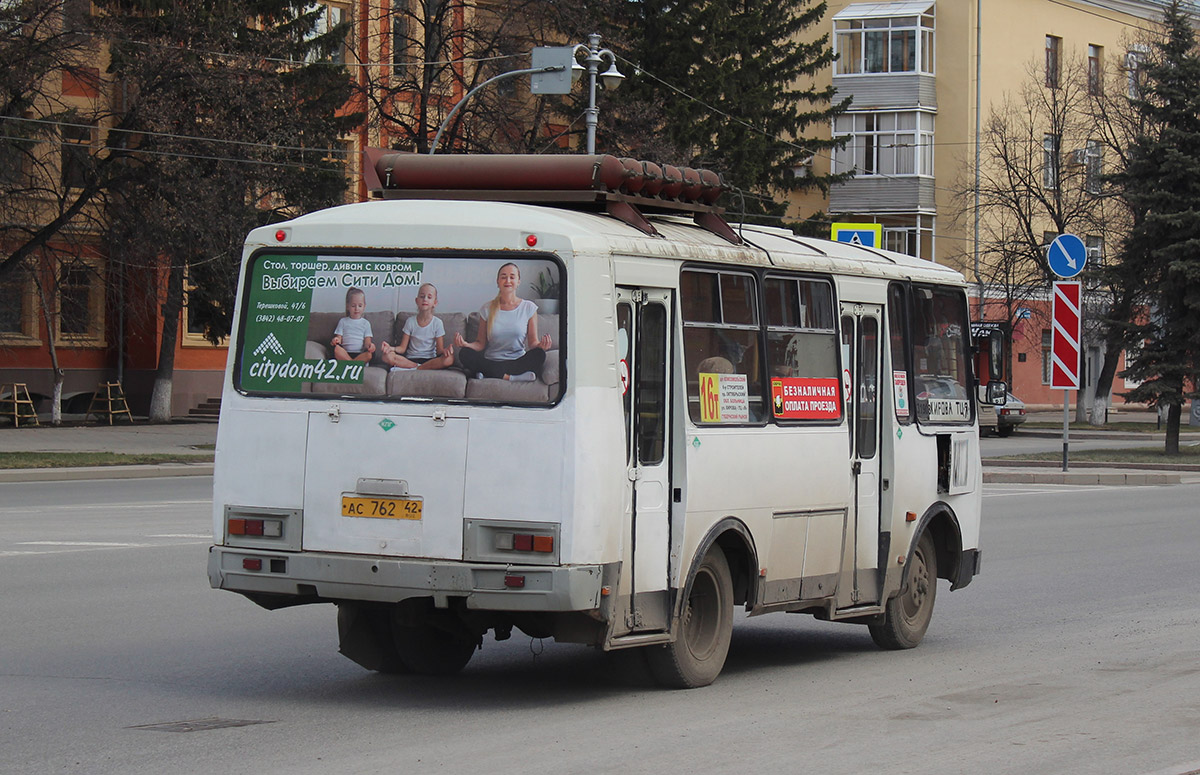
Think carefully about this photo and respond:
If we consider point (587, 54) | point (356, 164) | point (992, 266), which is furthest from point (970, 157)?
point (587, 54)

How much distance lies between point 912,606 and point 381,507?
15.2ft

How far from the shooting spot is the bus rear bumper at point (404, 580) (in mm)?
8203

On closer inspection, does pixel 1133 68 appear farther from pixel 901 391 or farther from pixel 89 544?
pixel 901 391

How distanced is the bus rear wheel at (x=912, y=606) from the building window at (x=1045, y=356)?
5869 centimetres

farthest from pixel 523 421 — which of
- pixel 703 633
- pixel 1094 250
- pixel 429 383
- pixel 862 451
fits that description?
pixel 1094 250

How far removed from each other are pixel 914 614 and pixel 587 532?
4.14 meters

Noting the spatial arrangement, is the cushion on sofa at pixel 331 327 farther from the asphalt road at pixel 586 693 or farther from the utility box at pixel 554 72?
the utility box at pixel 554 72

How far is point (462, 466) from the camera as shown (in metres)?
8.41

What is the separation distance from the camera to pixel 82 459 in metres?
30.2

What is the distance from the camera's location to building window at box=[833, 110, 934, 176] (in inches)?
2621

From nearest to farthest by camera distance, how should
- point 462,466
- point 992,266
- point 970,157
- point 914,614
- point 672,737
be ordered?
point 672,737
point 462,466
point 914,614
point 992,266
point 970,157

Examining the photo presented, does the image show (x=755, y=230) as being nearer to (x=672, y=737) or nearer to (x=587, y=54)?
(x=672, y=737)

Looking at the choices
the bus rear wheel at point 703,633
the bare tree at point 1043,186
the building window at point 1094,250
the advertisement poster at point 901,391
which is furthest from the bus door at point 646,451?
the bare tree at point 1043,186

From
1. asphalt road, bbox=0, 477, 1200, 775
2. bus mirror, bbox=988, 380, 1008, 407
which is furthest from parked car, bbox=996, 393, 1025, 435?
bus mirror, bbox=988, 380, 1008, 407
